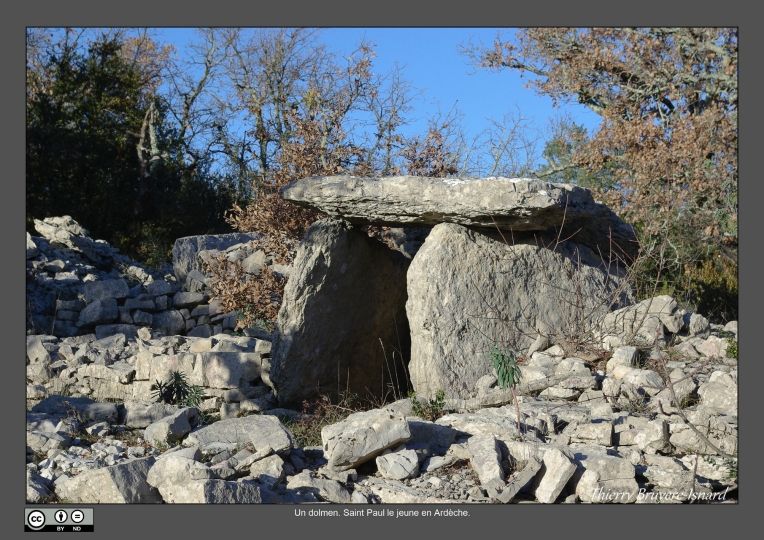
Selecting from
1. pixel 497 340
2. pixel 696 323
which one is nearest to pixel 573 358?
pixel 497 340

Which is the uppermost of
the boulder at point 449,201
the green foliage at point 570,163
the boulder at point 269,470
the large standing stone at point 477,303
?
the green foliage at point 570,163

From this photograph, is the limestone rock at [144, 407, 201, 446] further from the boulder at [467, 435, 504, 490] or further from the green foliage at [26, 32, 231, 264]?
the green foliage at [26, 32, 231, 264]

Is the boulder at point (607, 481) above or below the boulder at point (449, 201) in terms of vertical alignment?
below

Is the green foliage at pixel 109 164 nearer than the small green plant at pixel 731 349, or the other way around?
the small green plant at pixel 731 349

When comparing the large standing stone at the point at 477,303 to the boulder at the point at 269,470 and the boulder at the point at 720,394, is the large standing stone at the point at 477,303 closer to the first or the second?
the boulder at the point at 720,394

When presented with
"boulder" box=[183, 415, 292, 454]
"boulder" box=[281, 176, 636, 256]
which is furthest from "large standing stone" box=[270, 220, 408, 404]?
"boulder" box=[183, 415, 292, 454]

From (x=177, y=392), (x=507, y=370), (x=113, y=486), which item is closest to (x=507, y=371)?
(x=507, y=370)

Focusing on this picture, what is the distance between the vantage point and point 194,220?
59.4 feet

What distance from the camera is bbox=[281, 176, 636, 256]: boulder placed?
853cm

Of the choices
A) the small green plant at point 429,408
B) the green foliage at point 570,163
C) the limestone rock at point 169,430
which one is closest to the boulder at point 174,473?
the limestone rock at point 169,430

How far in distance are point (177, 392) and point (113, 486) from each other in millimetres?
3816

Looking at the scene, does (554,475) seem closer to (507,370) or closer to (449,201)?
(507,370)

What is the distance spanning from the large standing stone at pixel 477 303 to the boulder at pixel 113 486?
3.55 meters

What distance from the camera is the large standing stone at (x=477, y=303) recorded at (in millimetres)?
8820
